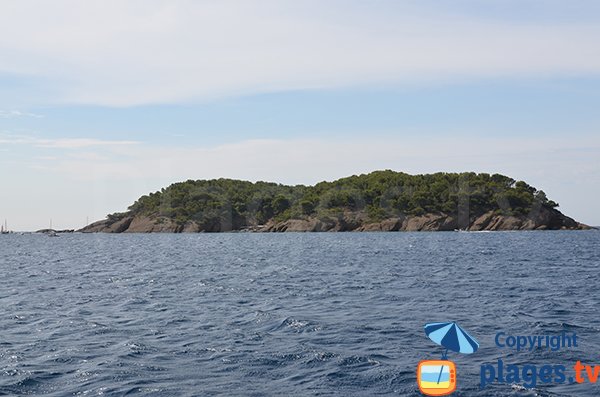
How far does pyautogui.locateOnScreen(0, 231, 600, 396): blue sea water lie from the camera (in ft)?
67.8

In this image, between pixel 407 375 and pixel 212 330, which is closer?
pixel 407 375

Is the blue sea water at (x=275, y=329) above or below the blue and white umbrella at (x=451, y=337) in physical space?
below

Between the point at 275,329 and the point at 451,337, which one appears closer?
the point at 451,337

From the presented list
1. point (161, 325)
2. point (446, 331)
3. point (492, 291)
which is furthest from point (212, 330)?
point (492, 291)

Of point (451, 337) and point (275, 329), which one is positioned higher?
point (451, 337)

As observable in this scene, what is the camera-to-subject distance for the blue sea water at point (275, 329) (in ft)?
67.8

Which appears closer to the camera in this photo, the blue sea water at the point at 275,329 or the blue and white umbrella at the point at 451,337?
the blue and white umbrella at the point at 451,337

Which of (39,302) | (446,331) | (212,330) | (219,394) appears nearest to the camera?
(446,331)

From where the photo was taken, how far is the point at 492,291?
142ft

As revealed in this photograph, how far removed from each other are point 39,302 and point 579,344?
1276 inches

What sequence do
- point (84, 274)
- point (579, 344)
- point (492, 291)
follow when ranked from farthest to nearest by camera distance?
point (84, 274), point (492, 291), point (579, 344)

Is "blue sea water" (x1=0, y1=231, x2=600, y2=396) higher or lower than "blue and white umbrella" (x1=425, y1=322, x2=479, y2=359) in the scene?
lower

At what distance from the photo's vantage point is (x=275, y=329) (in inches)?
1172

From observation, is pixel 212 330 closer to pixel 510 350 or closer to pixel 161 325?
pixel 161 325
